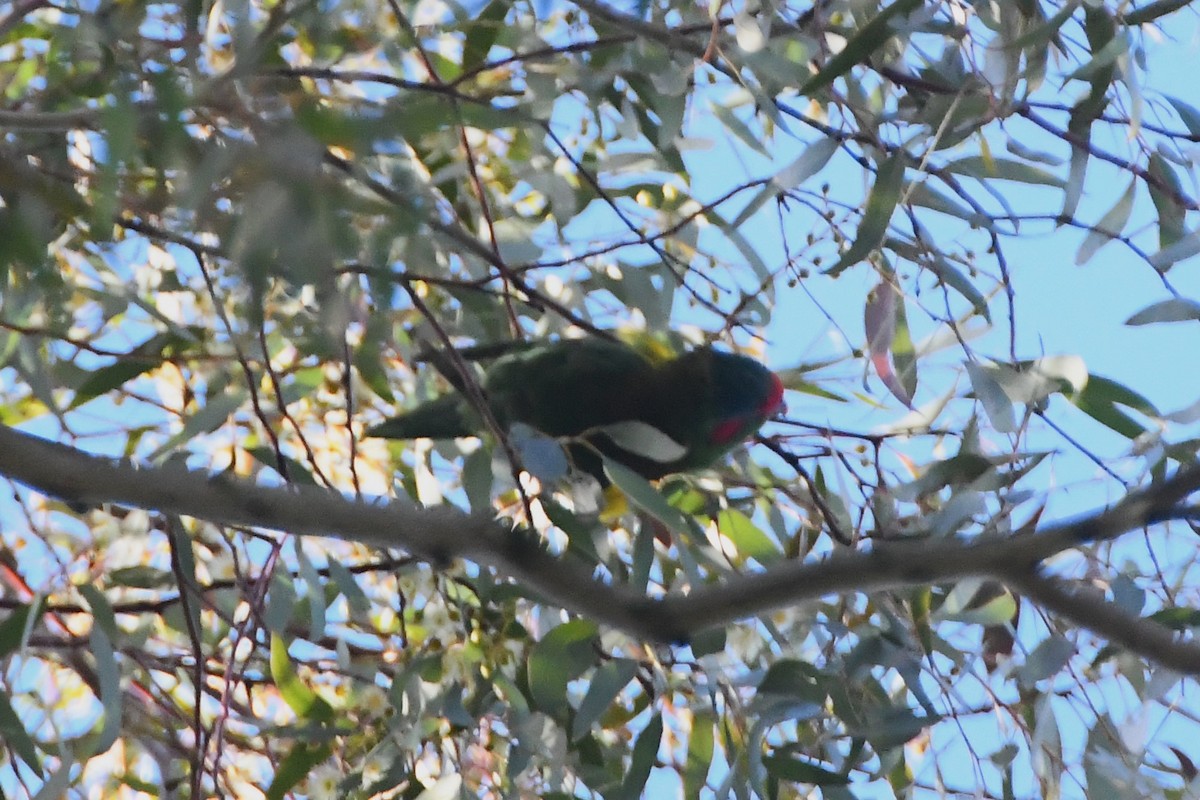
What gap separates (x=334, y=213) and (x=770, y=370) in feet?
6.03

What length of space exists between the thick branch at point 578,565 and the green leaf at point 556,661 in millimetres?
404

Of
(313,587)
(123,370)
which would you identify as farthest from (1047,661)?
(123,370)

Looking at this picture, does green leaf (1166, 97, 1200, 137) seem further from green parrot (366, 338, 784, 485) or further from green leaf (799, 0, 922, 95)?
green parrot (366, 338, 784, 485)

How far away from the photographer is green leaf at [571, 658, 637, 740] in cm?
172

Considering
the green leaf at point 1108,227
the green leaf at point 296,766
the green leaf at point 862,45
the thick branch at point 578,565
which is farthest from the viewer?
the green leaf at point 296,766

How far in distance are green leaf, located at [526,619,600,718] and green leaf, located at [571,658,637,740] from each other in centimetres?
5

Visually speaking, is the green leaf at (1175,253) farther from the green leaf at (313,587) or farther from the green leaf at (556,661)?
the green leaf at (313,587)

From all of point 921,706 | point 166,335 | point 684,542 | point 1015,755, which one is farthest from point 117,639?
point 1015,755

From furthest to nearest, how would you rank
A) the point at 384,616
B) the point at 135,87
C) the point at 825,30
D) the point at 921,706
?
the point at 384,616, the point at 825,30, the point at 921,706, the point at 135,87

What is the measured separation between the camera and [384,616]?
278 centimetres

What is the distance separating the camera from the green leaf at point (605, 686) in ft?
5.64

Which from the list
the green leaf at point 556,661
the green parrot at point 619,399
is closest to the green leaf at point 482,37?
the green parrot at point 619,399

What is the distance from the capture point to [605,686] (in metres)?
1.73

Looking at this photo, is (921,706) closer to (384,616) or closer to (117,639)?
(117,639)
